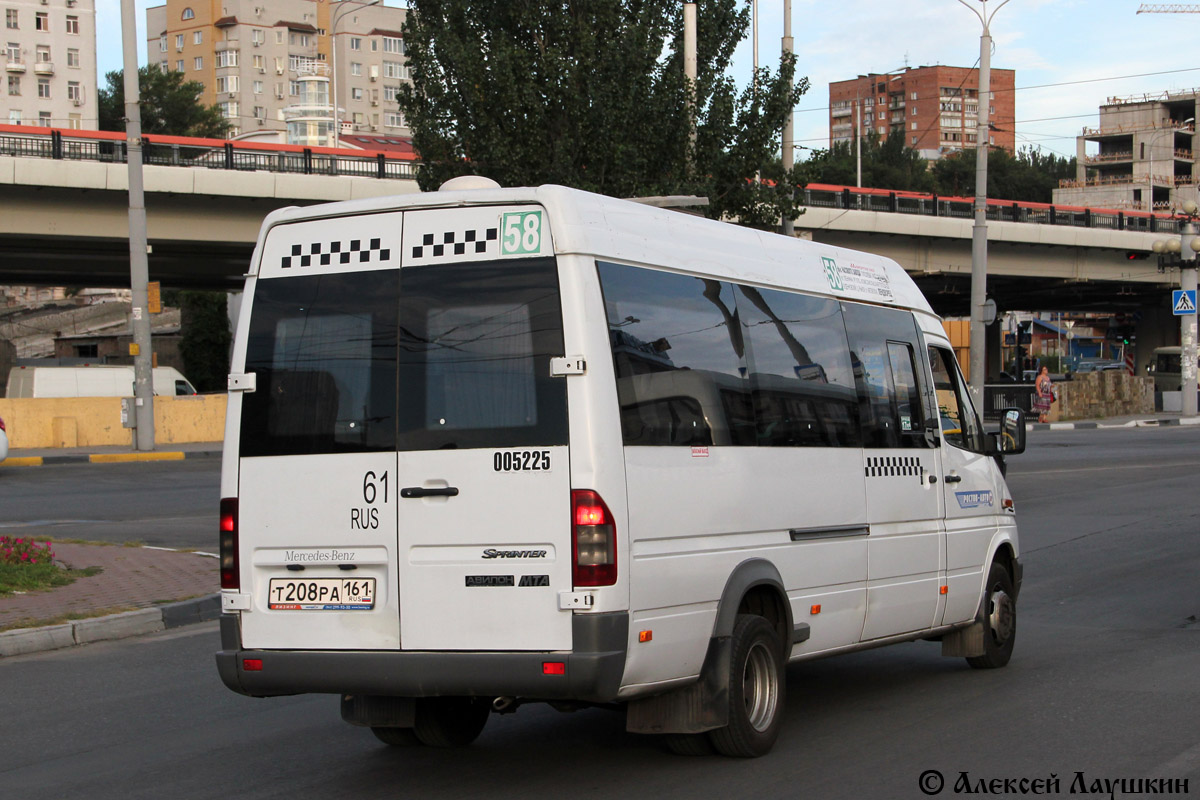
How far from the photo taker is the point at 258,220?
36875 mm

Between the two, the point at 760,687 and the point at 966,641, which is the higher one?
the point at 760,687

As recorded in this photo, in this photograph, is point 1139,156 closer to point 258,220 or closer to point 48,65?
point 48,65

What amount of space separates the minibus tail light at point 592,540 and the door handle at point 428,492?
528mm

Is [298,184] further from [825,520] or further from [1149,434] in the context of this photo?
[825,520]

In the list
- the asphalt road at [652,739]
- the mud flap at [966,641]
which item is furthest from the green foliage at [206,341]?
the mud flap at [966,641]

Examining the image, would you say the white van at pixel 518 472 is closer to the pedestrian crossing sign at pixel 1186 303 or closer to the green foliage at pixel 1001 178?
the pedestrian crossing sign at pixel 1186 303

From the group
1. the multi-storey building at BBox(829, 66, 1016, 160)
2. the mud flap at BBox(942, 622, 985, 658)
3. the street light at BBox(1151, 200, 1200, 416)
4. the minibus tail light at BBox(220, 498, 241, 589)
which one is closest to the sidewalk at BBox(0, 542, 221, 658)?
the minibus tail light at BBox(220, 498, 241, 589)

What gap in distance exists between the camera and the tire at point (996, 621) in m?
8.03

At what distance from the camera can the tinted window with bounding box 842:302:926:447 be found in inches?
277

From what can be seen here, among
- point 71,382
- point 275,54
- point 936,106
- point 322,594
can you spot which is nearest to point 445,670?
point 322,594

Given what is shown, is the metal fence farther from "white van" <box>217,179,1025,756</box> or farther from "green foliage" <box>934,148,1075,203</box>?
"green foliage" <box>934,148,1075,203</box>

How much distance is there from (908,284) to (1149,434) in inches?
1196

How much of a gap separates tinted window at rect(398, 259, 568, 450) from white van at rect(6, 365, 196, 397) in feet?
106

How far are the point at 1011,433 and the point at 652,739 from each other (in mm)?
3310
